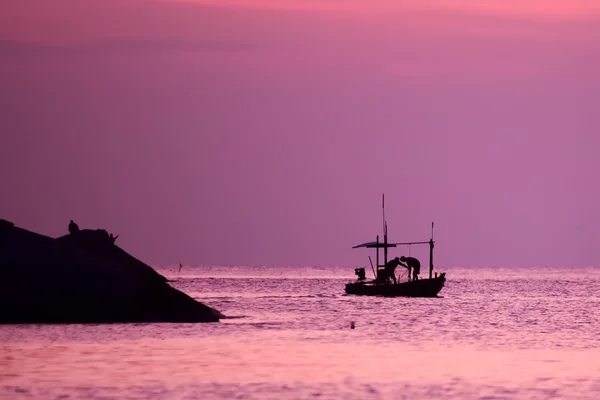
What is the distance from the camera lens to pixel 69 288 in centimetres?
6962

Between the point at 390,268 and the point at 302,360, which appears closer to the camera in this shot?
the point at 302,360

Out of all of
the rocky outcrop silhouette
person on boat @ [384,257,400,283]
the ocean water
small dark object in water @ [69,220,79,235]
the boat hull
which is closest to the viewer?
the ocean water

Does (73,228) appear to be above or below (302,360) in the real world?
above

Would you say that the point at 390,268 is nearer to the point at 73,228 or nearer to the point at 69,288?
the point at 73,228

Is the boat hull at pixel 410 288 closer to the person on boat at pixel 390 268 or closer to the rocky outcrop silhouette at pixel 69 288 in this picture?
the person on boat at pixel 390 268

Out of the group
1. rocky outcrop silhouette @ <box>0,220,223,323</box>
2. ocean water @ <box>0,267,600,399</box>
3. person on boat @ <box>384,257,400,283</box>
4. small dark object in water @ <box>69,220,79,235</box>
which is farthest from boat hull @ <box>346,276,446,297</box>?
rocky outcrop silhouette @ <box>0,220,223,323</box>

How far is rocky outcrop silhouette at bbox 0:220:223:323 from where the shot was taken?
68875 millimetres

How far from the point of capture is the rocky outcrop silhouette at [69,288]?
6888 centimetres

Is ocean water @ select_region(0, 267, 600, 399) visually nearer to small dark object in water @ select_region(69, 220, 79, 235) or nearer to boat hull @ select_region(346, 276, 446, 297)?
small dark object in water @ select_region(69, 220, 79, 235)

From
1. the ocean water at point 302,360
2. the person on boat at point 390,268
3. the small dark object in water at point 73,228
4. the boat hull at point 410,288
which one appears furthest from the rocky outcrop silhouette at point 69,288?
the person on boat at point 390,268

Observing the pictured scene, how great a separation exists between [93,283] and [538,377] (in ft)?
104

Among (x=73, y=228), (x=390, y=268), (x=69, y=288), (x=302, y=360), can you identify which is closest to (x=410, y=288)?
(x=390, y=268)

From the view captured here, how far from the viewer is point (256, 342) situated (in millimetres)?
61406

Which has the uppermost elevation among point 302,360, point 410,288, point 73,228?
point 73,228
